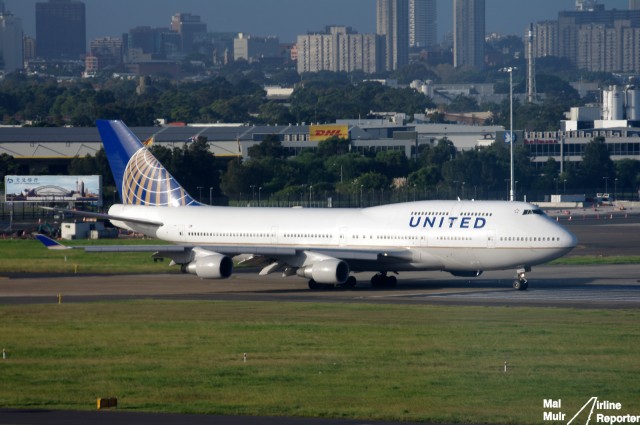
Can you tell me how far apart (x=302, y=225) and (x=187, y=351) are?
24799mm

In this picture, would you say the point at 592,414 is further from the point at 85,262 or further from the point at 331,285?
the point at 85,262

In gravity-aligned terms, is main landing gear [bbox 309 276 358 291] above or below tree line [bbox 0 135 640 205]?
below

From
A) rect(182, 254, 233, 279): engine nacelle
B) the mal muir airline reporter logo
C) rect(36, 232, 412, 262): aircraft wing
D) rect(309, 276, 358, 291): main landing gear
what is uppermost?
rect(36, 232, 412, 262): aircraft wing

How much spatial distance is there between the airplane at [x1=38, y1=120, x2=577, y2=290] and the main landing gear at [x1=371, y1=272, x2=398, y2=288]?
0.16 ft

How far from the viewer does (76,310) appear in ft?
181

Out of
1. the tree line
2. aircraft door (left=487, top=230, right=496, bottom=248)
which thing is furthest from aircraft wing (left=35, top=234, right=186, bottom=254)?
the tree line

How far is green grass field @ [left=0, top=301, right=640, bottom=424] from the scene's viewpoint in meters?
34.2

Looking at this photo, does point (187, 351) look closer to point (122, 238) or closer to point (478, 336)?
point (478, 336)

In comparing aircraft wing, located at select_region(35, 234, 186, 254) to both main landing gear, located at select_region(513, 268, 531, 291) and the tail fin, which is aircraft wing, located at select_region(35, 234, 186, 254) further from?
main landing gear, located at select_region(513, 268, 531, 291)

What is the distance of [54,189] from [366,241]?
64599mm

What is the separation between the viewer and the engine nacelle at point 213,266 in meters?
63.5

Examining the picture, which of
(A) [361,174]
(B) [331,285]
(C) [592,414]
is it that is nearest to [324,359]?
(C) [592,414]

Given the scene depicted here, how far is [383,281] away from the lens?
66.9 m

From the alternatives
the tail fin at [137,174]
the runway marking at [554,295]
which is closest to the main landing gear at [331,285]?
the runway marking at [554,295]
